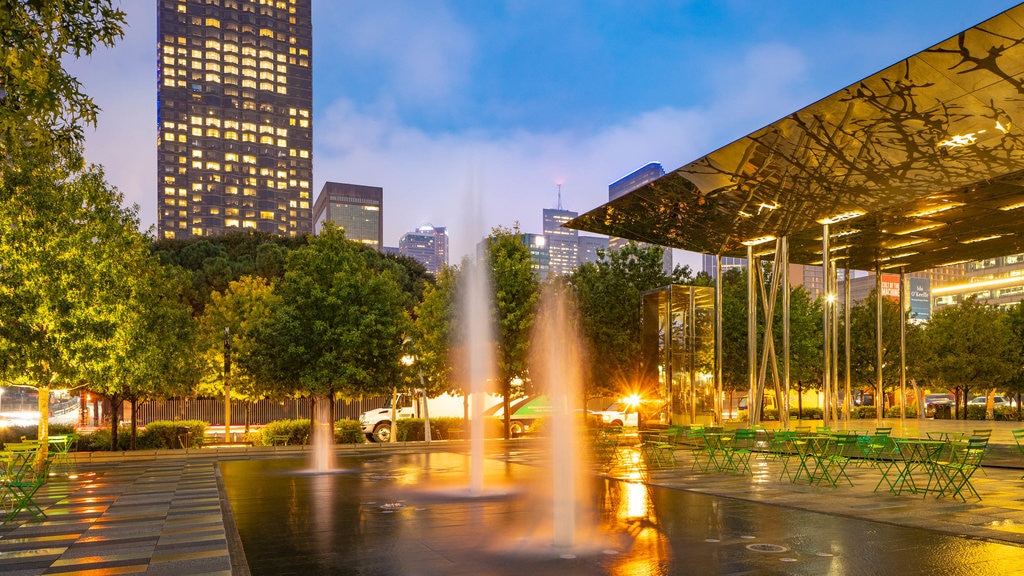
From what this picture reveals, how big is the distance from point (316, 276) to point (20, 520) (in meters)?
18.8

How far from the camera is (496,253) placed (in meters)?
34.4

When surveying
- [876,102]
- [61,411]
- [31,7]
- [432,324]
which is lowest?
[61,411]

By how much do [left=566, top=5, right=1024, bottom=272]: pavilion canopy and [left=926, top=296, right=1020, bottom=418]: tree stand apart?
12.1m

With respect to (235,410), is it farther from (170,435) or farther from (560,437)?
(560,437)

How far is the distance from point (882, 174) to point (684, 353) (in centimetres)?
1079

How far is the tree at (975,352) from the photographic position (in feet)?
137

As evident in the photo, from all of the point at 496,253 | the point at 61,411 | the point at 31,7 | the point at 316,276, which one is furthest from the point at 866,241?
the point at 61,411

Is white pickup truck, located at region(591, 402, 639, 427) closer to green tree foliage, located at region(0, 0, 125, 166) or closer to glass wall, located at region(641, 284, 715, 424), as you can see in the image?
A: glass wall, located at region(641, 284, 715, 424)

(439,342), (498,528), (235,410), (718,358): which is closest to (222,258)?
(235,410)

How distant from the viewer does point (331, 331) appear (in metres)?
29.5

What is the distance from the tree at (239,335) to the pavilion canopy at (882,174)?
14.4 m

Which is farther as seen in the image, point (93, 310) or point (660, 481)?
point (93, 310)

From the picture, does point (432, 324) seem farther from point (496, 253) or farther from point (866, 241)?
point (866, 241)

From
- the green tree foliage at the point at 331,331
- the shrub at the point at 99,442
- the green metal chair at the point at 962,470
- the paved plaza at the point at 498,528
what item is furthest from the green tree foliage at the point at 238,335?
the green metal chair at the point at 962,470
